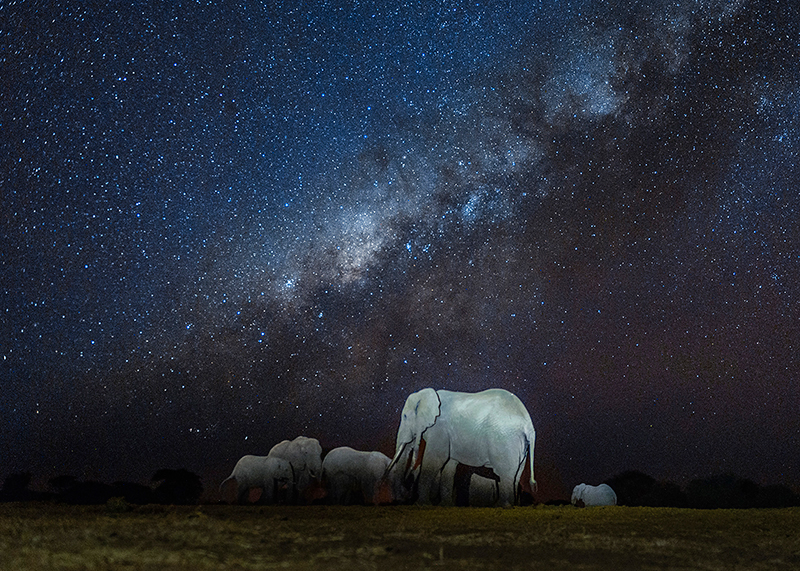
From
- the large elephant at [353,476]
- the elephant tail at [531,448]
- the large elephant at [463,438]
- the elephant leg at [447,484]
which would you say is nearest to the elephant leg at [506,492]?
the large elephant at [463,438]

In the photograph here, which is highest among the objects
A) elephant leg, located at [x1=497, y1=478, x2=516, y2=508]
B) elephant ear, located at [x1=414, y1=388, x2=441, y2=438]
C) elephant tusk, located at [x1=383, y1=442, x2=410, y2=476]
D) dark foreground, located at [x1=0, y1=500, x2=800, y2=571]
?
elephant ear, located at [x1=414, y1=388, x2=441, y2=438]

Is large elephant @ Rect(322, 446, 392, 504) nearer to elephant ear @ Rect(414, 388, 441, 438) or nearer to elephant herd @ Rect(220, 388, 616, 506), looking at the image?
elephant herd @ Rect(220, 388, 616, 506)

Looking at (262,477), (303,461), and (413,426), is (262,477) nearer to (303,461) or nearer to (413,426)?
(303,461)

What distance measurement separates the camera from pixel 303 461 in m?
27.6

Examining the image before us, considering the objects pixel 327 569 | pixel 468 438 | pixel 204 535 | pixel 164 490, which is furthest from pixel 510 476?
pixel 164 490

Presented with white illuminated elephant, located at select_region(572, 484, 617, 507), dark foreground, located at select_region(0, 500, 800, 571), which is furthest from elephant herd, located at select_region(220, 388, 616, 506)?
dark foreground, located at select_region(0, 500, 800, 571)

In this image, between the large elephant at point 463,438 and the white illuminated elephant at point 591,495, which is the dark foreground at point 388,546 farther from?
the white illuminated elephant at point 591,495

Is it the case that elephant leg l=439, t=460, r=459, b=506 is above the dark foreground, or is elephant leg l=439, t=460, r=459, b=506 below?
above

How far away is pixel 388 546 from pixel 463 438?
13385 mm

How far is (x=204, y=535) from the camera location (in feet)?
22.4

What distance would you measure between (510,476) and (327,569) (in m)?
14.4

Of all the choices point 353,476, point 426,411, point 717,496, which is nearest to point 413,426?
point 426,411

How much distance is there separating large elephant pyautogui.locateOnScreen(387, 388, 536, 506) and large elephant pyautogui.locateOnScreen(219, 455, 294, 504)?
679cm

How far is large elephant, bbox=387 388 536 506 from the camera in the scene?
1889 cm
